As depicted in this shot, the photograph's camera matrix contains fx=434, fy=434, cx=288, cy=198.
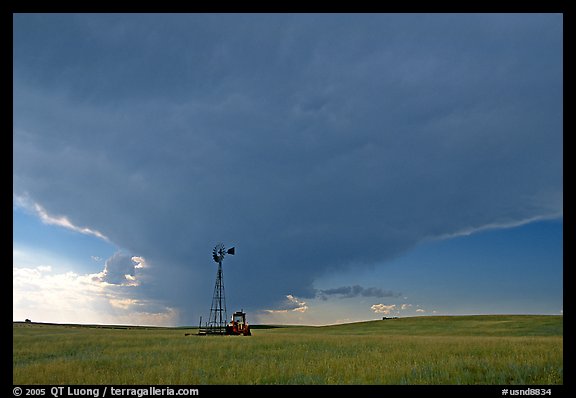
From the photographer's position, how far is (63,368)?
14664mm
